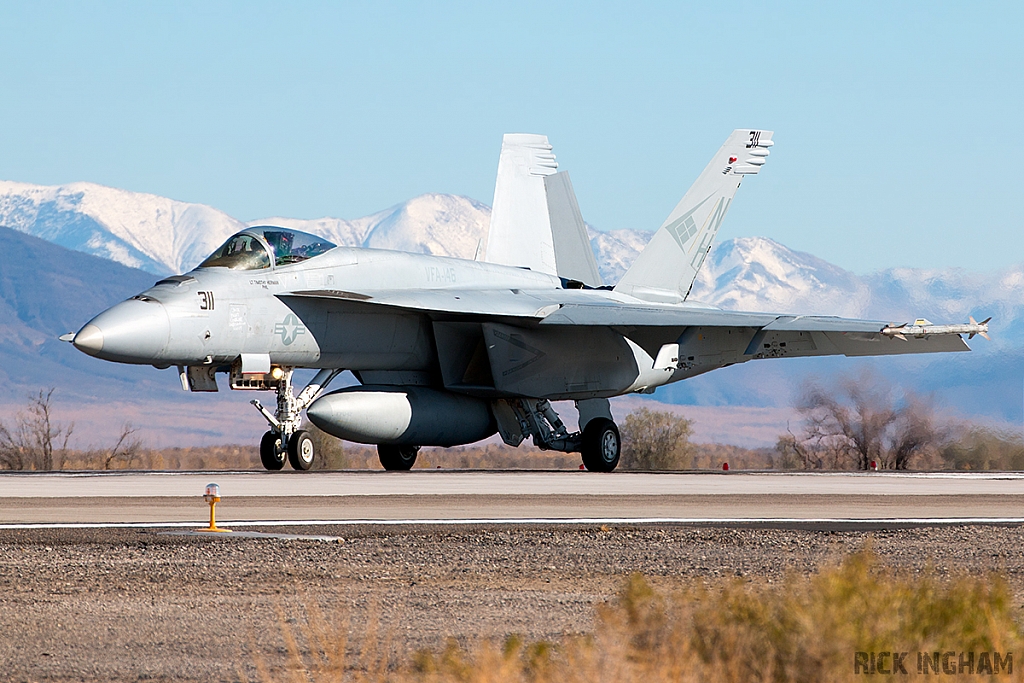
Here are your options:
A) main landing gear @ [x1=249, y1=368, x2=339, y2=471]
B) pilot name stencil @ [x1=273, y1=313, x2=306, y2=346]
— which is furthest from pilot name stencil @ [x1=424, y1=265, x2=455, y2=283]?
main landing gear @ [x1=249, y1=368, x2=339, y2=471]

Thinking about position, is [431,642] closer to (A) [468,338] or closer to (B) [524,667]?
(B) [524,667]

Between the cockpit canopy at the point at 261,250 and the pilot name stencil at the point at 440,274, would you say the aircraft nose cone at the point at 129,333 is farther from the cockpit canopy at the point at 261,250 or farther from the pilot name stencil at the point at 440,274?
the pilot name stencil at the point at 440,274

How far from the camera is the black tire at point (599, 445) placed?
23.2 m

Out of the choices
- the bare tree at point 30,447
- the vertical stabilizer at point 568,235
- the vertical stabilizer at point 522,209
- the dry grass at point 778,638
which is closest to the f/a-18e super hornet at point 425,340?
the vertical stabilizer at point 568,235

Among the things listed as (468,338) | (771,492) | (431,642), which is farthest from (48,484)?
(431,642)

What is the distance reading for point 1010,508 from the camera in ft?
44.8

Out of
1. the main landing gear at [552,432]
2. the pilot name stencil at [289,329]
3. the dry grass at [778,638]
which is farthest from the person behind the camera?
the main landing gear at [552,432]

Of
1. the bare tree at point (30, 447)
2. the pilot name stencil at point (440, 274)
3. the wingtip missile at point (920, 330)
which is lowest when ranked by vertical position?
the bare tree at point (30, 447)

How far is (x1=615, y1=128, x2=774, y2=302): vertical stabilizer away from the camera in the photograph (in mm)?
26469

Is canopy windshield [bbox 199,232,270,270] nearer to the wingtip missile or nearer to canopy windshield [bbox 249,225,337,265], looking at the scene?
canopy windshield [bbox 249,225,337,265]

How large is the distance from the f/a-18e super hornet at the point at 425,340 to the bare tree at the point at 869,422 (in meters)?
10.7

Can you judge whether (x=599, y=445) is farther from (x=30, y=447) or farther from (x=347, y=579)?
(x=30, y=447)

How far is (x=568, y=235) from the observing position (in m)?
28.2

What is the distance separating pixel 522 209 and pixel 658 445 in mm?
12247
